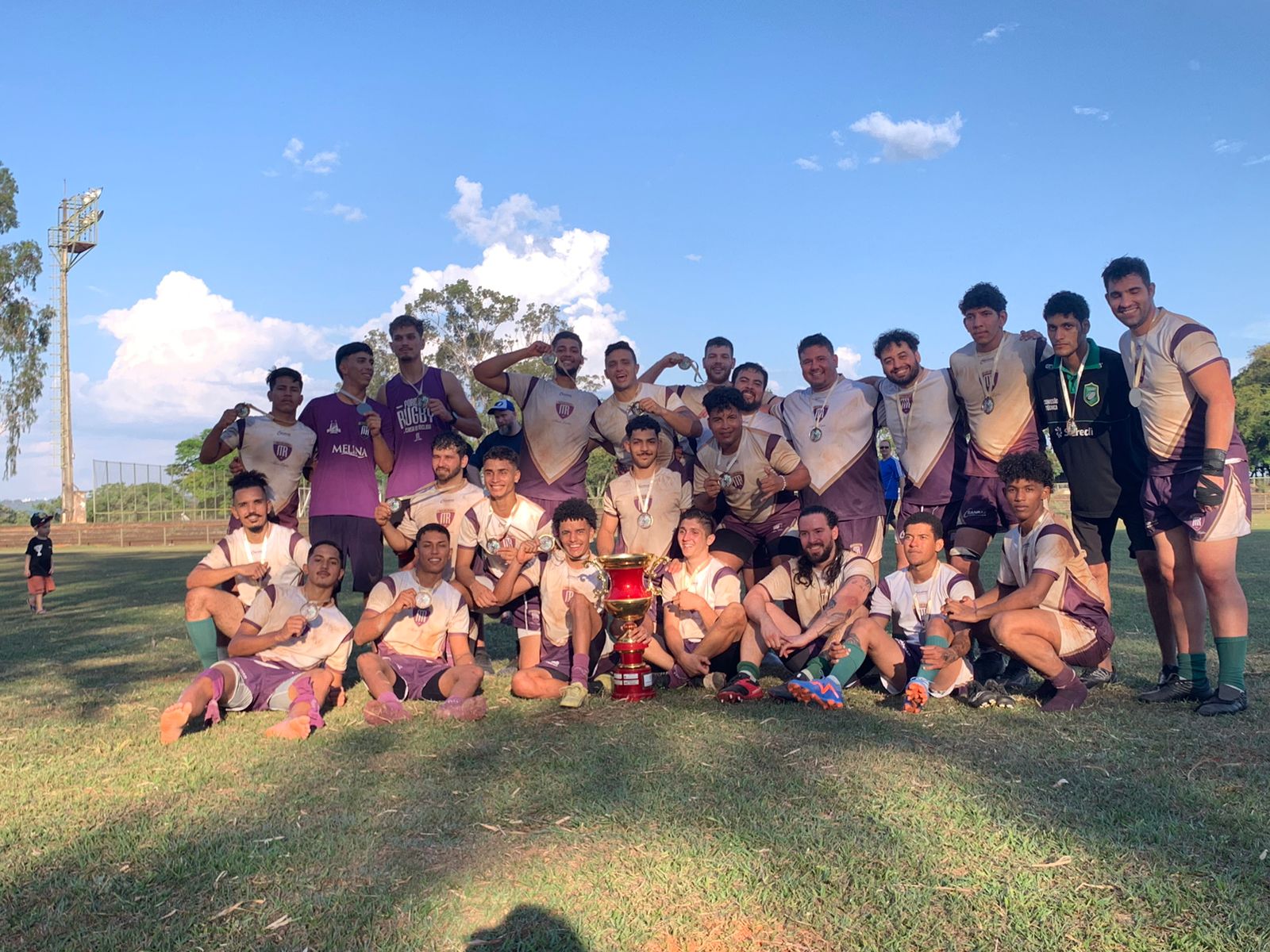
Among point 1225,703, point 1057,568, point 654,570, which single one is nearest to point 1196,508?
point 1057,568

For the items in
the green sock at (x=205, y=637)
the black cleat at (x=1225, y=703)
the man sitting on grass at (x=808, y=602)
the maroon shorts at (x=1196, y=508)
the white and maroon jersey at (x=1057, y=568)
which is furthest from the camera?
the green sock at (x=205, y=637)

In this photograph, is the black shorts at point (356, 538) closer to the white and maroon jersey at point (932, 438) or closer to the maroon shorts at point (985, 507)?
the white and maroon jersey at point (932, 438)

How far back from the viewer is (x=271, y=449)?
21.5 feet

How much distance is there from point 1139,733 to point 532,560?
373cm

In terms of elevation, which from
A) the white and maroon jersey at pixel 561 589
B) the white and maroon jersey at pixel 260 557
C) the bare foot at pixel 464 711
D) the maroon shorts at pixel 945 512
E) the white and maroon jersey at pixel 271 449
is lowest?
the bare foot at pixel 464 711

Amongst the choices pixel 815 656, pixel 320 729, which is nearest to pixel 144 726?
pixel 320 729

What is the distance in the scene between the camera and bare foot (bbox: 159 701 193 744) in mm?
4551

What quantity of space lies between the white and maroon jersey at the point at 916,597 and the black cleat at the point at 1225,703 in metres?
1.28

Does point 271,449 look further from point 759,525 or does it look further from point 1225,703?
point 1225,703

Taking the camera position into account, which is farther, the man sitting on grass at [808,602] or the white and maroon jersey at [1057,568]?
the man sitting on grass at [808,602]

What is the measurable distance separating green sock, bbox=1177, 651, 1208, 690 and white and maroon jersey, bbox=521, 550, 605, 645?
347 centimetres

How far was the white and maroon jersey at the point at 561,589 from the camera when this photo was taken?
600cm

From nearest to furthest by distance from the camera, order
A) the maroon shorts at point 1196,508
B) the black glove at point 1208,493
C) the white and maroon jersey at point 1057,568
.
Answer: the black glove at point 1208,493 → the maroon shorts at point 1196,508 → the white and maroon jersey at point 1057,568

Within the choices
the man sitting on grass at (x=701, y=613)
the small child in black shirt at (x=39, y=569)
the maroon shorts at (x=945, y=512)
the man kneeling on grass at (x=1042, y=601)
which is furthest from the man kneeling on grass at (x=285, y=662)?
the small child in black shirt at (x=39, y=569)
